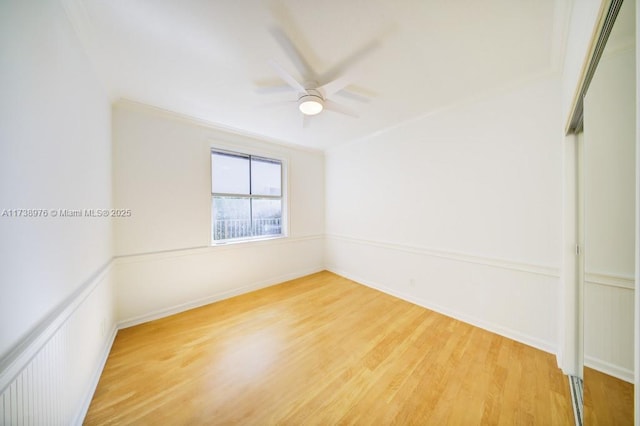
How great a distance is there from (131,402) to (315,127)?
3.30m

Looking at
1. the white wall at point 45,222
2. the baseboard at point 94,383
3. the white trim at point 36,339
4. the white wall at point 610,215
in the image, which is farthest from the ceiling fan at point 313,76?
the baseboard at point 94,383

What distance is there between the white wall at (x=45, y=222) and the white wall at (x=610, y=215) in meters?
2.24

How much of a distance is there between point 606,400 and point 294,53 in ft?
8.75

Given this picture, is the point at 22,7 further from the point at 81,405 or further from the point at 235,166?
the point at 235,166

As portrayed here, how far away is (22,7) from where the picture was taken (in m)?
0.87

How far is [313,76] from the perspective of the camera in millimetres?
1850

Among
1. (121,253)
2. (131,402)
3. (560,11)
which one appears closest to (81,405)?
(131,402)

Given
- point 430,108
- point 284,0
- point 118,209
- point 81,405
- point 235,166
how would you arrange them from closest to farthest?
1. point 284,0
2. point 81,405
3. point 118,209
4. point 430,108
5. point 235,166

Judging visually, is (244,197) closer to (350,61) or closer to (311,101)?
(311,101)

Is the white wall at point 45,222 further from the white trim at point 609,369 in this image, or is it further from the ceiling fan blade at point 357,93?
the white trim at point 609,369

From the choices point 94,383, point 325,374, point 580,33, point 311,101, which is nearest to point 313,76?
point 311,101

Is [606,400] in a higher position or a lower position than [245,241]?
lower

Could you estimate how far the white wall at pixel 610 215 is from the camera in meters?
0.77

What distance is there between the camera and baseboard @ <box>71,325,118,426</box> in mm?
1277
